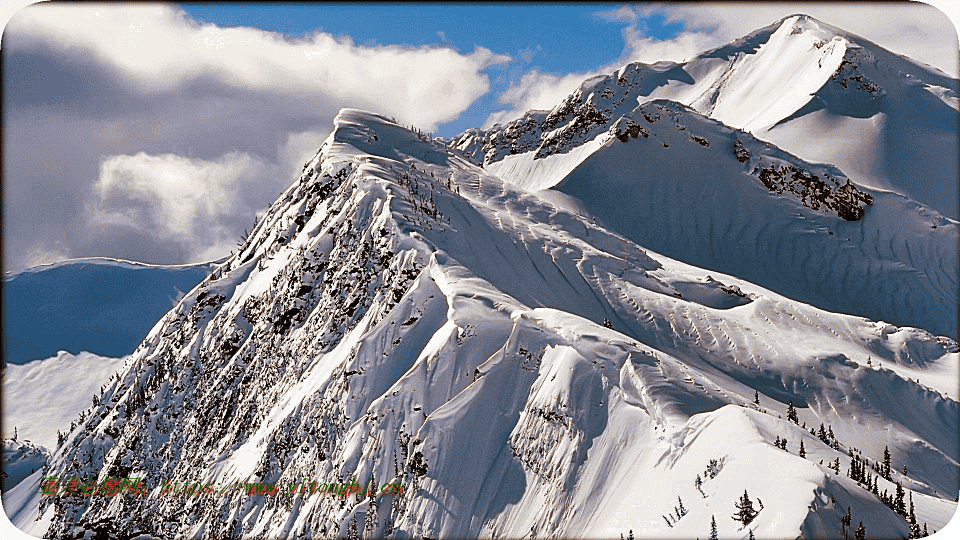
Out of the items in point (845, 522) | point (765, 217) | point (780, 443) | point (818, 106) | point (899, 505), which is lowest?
point (899, 505)

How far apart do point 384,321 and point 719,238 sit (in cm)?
6281

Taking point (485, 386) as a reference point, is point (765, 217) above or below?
below

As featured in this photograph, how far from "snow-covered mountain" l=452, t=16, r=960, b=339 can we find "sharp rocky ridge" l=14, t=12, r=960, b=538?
272 cm

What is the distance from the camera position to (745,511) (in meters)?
24.8

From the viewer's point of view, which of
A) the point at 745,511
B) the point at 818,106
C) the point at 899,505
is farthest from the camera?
the point at 818,106

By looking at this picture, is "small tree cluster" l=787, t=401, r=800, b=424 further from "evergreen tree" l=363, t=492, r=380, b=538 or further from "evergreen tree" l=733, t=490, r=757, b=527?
"evergreen tree" l=363, t=492, r=380, b=538

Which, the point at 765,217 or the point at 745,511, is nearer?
the point at 745,511

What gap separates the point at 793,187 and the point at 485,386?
3072 inches

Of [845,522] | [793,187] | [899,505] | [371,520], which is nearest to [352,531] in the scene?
[371,520]

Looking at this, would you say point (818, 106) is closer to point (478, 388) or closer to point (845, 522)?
point (478, 388)

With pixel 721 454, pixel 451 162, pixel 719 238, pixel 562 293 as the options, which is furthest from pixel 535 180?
pixel 721 454

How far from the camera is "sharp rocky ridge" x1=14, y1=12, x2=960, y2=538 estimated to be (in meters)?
33.7

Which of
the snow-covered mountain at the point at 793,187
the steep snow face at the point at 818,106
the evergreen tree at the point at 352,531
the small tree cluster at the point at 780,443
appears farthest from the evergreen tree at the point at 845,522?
the steep snow face at the point at 818,106

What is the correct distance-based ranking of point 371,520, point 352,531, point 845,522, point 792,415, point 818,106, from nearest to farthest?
point 845,522, point 352,531, point 371,520, point 792,415, point 818,106
